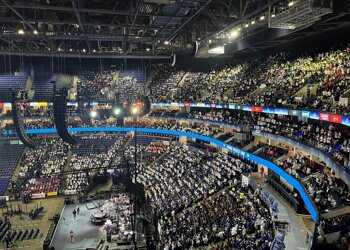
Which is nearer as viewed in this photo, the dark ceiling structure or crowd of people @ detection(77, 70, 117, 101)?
the dark ceiling structure

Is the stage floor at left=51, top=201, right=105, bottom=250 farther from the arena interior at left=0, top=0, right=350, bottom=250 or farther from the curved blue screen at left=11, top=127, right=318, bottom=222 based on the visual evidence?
the curved blue screen at left=11, top=127, right=318, bottom=222

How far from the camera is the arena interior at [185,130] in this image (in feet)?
44.6

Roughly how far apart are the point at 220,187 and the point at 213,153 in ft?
25.9

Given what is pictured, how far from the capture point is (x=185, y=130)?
1259 inches

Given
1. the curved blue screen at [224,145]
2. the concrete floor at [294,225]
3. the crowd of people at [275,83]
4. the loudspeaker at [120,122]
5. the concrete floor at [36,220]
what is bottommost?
the concrete floor at [36,220]

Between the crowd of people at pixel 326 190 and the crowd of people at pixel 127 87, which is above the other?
the crowd of people at pixel 127 87

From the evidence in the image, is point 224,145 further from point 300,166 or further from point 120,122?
point 120,122

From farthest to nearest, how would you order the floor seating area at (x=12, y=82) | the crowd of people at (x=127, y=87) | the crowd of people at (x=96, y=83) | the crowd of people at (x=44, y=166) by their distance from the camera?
the crowd of people at (x=96, y=83), the crowd of people at (x=127, y=87), the floor seating area at (x=12, y=82), the crowd of people at (x=44, y=166)

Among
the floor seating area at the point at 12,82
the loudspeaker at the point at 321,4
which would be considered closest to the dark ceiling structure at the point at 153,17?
the loudspeaker at the point at 321,4

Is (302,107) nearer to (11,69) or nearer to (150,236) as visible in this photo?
(150,236)

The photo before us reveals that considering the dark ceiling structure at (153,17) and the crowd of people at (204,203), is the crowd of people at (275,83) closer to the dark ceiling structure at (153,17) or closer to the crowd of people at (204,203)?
the dark ceiling structure at (153,17)

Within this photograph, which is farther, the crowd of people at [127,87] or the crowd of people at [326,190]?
the crowd of people at [127,87]

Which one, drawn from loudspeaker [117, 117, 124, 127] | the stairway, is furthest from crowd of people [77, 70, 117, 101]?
the stairway

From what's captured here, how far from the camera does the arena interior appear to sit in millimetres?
13594
